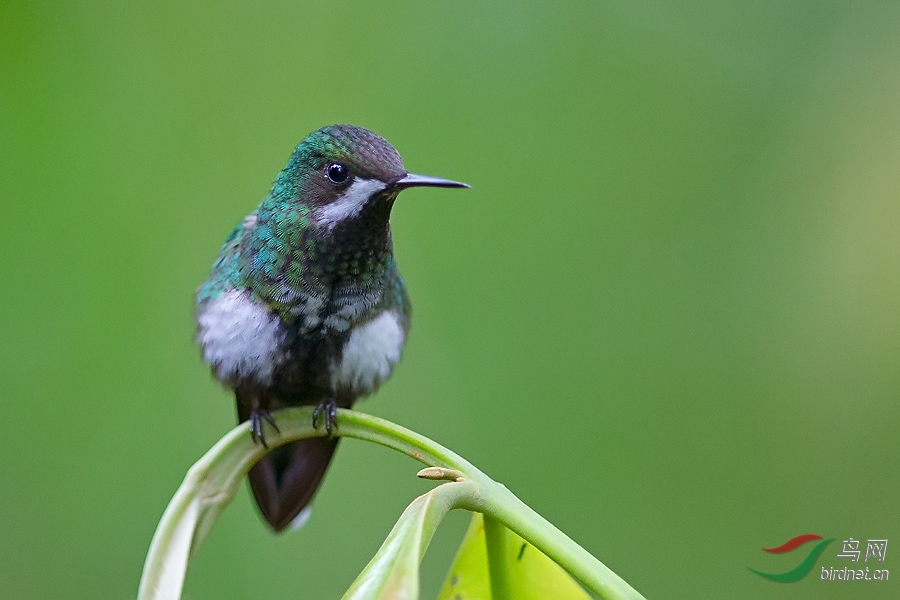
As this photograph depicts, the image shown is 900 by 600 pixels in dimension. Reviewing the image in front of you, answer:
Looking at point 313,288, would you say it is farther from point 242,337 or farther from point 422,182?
point 422,182

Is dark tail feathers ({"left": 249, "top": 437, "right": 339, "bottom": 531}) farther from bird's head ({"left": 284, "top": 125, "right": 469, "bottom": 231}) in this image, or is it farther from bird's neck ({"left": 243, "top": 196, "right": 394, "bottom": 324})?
bird's head ({"left": 284, "top": 125, "right": 469, "bottom": 231})

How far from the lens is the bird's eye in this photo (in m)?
1.66

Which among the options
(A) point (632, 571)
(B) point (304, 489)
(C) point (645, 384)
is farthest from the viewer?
(C) point (645, 384)

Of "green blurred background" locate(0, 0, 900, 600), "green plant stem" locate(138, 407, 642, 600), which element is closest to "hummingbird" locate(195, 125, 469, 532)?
"green plant stem" locate(138, 407, 642, 600)

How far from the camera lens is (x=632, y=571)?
3.05 m

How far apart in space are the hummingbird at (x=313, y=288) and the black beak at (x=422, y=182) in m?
0.03

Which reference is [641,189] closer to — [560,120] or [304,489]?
[560,120]

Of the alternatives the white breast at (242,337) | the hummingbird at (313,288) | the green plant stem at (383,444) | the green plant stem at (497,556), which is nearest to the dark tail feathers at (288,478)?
the hummingbird at (313,288)

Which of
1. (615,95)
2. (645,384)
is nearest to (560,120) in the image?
(615,95)

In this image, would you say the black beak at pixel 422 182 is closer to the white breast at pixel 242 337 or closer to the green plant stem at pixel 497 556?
the white breast at pixel 242 337

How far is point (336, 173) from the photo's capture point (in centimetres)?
167

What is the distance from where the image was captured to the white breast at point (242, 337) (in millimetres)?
1740

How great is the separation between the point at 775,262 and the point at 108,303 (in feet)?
7.95
